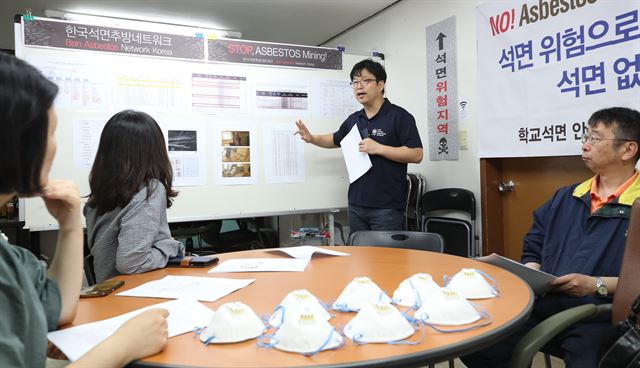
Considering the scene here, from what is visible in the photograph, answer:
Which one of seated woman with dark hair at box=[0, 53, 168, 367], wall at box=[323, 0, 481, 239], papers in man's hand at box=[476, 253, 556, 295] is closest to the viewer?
seated woman with dark hair at box=[0, 53, 168, 367]

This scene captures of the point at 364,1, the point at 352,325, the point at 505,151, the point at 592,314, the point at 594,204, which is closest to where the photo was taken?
the point at 352,325

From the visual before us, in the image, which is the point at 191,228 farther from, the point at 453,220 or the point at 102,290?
the point at 102,290

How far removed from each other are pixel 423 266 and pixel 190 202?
6.90ft

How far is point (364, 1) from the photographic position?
392 centimetres

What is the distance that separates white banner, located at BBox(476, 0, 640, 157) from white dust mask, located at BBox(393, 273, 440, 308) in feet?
5.96

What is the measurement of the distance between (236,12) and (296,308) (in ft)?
12.8

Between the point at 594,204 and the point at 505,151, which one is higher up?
the point at 505,151

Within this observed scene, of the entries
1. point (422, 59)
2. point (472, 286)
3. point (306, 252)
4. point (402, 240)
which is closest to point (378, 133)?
point (402, 240)

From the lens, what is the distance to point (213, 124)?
317cm

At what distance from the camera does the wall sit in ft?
10.5

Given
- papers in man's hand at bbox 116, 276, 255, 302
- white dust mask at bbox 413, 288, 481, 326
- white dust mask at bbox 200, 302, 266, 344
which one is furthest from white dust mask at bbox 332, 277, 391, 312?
papers in man's hand at bbox 116, 276, 255, 302

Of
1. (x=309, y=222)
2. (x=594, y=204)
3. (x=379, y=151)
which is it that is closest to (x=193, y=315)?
(x=594, y=204)

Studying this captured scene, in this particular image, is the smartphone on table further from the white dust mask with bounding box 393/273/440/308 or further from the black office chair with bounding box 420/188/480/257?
the black office chair with bounding box 420/188/480/257

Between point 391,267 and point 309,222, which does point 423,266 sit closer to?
point 391,267
